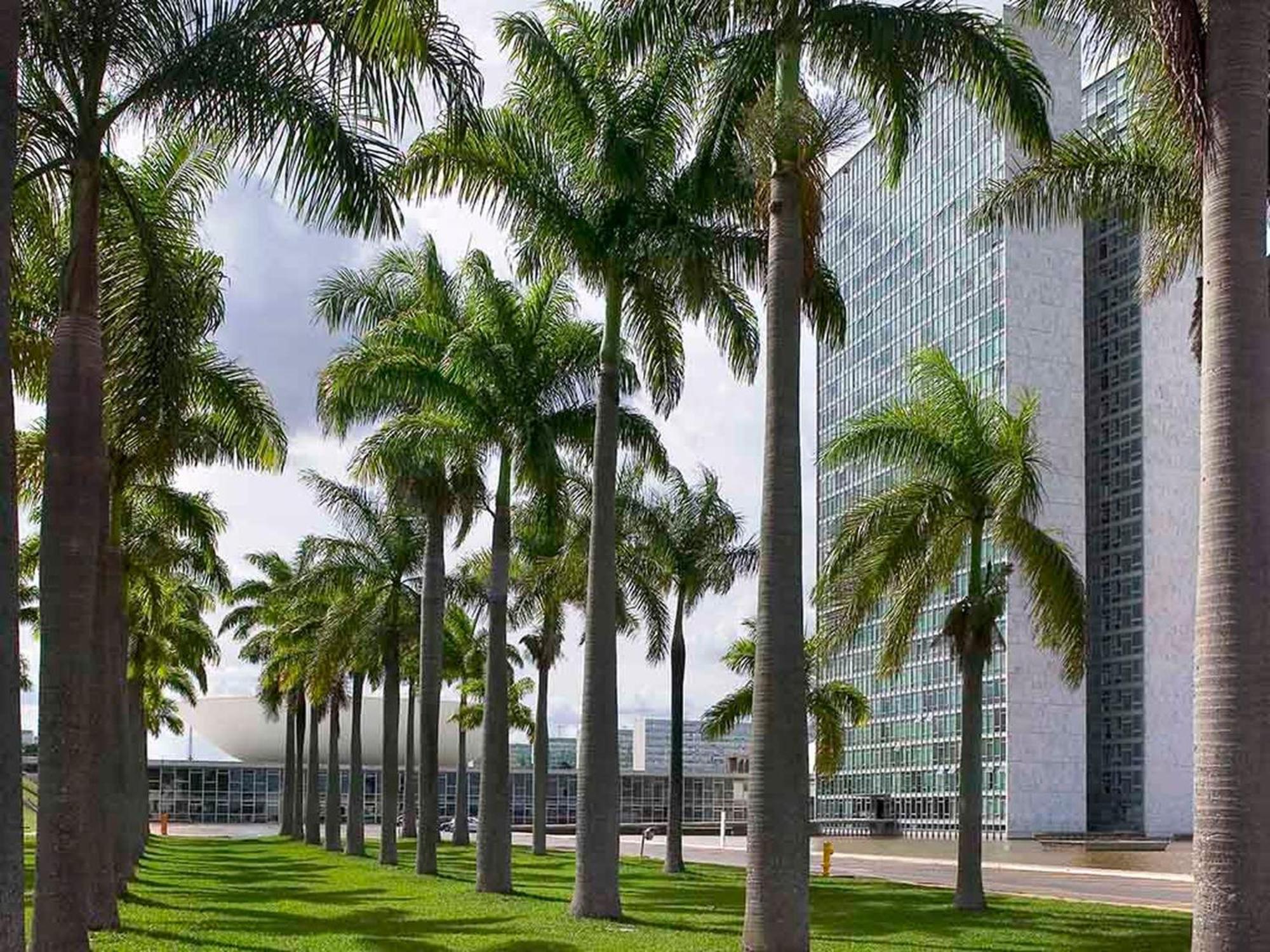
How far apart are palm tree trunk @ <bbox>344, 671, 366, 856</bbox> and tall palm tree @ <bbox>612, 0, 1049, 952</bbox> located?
34764 mm

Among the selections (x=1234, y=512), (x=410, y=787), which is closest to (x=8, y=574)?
(x=1234, y=512)

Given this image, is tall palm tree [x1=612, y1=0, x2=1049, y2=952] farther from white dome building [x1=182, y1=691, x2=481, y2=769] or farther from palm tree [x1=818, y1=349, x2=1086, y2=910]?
white dome building [x1=182, y1=691, x2=481, y2=769]

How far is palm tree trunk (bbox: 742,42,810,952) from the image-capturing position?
1695cm

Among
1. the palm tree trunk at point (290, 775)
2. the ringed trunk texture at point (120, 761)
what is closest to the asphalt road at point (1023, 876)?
the ringed trunk texture at point (120, 761)

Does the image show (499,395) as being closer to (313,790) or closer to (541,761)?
(541,761)

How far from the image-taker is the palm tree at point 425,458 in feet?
104

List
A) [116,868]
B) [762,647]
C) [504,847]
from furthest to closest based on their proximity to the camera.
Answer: [504,847]
[116,868]
[762,647]

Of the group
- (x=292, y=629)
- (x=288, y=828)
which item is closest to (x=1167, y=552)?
(x=288, y=828)

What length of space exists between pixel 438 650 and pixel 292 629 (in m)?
16.2

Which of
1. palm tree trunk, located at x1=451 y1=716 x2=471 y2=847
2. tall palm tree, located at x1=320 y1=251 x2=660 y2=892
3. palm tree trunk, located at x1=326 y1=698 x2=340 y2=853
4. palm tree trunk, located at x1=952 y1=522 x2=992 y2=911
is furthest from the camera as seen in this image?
palm tree trunk, located at x1=451 y1=716 x2=471 y2=847

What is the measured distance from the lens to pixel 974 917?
87.1 ft

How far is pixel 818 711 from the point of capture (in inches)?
1770

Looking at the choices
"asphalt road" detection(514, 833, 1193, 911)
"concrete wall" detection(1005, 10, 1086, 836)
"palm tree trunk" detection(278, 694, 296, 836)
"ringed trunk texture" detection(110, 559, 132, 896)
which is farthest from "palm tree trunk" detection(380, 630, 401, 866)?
"concrete wall" detection(1005, 10, 1086, 836)

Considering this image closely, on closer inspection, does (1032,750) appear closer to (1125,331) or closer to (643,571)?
(1125,331)
